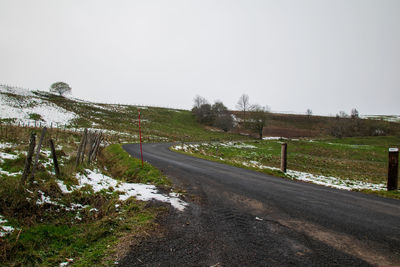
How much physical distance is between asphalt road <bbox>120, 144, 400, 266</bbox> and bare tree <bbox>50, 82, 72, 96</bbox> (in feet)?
301

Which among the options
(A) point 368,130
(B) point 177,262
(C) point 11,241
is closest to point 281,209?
(B) point 177,262

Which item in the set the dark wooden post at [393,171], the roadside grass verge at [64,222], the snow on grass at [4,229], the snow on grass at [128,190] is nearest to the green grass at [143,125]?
the snow on grass at [128,190]

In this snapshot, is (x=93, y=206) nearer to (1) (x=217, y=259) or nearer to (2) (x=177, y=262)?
(2) (x=177, y=262)

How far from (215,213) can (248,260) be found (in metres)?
2.01

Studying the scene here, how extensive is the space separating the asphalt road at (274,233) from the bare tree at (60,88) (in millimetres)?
91876

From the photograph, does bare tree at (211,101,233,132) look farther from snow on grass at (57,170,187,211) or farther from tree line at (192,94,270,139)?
snow on grass at (57,170,187,211)

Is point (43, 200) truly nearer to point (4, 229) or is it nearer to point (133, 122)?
point (4, 229)

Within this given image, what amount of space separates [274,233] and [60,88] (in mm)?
95073

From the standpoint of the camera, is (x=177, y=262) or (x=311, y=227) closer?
(x=177, y=262)

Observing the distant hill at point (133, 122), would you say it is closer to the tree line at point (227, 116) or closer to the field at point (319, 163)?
the tree line at point (227, 116)

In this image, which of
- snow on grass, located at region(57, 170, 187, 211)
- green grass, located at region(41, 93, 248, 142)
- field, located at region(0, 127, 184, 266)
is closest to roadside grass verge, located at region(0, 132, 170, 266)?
field, located at region(0, 127, 184, 266)

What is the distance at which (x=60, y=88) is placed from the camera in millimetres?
77062

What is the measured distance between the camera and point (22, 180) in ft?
16.0

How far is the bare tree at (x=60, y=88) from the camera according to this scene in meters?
76.8
